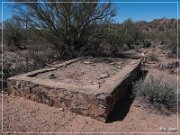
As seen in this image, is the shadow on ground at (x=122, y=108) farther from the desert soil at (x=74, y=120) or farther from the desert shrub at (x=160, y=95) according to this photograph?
the desert shrub at (x=160, y=95)

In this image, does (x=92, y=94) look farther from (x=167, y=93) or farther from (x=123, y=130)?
(x=167, y=93)

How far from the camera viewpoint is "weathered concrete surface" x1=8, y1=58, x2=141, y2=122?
520cm

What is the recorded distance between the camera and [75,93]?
5.46m

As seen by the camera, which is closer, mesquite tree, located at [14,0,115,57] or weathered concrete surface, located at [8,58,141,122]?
weathered concrete surface, located at [8,58,141,122]

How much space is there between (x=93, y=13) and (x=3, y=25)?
10.2 metres

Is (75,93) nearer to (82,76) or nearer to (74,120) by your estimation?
(74,120)

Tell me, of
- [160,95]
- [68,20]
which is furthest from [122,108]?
[68,20]

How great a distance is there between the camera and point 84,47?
12.3 metres

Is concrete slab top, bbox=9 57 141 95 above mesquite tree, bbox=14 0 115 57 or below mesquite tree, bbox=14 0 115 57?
below

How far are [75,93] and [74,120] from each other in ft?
1.86

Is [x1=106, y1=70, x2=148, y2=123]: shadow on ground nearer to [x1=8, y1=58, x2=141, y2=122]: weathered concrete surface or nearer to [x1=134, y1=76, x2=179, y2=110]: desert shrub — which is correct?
[x1=8, y1=58, x2=141, y2=122]: weathered concrete surface

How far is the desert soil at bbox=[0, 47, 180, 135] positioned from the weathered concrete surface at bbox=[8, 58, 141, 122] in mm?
142

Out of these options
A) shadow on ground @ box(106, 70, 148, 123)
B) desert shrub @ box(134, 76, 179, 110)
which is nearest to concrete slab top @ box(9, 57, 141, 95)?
shadow on ground @ box(106, 70, 148, 123)

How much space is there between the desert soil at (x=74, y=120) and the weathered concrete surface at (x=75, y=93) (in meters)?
0.14
